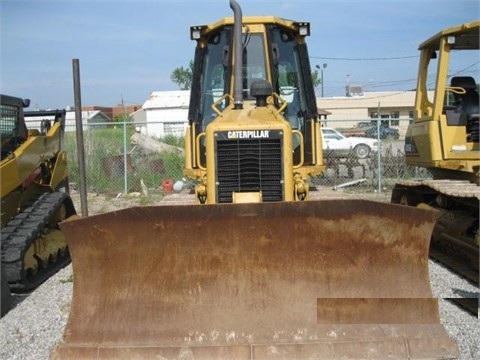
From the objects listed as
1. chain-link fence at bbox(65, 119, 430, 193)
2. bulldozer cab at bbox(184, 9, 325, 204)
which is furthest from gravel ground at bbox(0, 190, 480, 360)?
chain-link fence at bbox(65, 119, 430, 193)

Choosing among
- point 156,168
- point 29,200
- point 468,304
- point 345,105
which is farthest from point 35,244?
point 345,105

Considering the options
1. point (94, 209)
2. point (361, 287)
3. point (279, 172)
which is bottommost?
point (94, 209)

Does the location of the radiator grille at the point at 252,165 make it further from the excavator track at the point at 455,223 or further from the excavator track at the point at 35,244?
the excavator track at the point at 35,244

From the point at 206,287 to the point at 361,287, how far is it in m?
1.11

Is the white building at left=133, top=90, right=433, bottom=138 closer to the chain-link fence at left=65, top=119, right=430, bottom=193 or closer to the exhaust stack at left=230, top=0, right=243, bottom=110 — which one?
the chain-link fence at left=65, top=119, right=430, bottom=193

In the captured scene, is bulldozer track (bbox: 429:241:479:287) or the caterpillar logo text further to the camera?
bulldozer track (bbox: 429:241:479:287)

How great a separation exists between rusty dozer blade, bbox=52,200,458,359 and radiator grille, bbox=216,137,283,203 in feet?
Answer: 3.18

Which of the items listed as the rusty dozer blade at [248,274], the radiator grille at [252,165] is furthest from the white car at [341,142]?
the rusty dozer blade at [248,274]

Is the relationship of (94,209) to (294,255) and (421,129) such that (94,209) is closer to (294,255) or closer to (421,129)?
(421,129)

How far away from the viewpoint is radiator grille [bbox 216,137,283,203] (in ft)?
16.6

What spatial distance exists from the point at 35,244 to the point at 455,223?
5.21m

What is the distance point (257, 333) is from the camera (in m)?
4.02

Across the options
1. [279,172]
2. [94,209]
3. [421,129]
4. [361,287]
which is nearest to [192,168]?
[279,172]

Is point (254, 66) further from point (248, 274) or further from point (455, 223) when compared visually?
point (455, 223)
